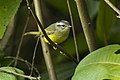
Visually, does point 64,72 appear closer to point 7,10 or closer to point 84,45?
point 84,45

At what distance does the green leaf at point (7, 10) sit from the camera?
32.2 inches

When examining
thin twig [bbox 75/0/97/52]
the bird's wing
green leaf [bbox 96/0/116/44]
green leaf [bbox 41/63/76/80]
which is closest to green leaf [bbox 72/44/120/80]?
thin twig [bbox 75/0/97/52]

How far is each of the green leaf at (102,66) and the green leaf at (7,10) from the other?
0.24 metres

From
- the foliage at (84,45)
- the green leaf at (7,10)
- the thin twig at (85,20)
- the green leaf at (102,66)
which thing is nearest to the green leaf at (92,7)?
the foliage at (84,45)

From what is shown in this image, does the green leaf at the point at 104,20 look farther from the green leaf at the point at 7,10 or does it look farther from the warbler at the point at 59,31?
the green leaf at the point at 7,10

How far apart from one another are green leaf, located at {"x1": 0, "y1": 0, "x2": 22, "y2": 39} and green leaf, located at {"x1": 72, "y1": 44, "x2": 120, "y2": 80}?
0.78 ft

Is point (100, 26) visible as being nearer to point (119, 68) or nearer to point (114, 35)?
point (114, 35)

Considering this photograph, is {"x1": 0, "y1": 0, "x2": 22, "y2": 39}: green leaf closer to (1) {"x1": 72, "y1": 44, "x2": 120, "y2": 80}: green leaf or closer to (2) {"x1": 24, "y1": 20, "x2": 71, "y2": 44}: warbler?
(1) {"x1": 72, "y1": 44, "x2": 120, "y2": 80}: green leaf

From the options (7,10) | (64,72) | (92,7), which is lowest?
(64,72)

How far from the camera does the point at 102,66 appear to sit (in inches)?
35.4

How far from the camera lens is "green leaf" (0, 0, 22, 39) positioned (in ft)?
2.68

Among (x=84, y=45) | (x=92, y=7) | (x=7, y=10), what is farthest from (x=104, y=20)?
(x=7, y=10)

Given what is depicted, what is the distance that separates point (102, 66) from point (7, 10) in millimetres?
281

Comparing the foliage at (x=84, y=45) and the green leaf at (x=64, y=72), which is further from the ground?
the foliage at (x=84, y=45)
